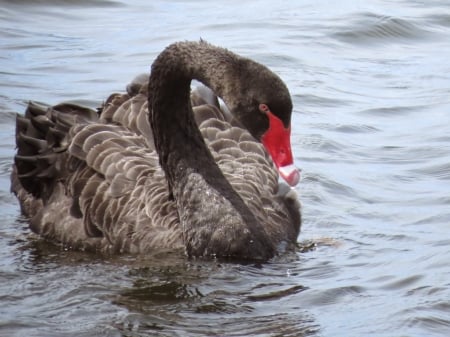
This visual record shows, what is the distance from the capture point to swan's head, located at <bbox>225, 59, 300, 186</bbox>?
6.40 meters

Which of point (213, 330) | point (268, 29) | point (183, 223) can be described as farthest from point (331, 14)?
point (213, 330)

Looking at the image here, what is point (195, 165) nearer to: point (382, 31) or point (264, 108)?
point (264, 108)

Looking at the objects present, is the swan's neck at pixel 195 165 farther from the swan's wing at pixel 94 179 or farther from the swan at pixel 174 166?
the swan's wing at pixel 94 179

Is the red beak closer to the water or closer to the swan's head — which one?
the swan's head

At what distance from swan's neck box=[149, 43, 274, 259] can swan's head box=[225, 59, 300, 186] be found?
0.46 ft

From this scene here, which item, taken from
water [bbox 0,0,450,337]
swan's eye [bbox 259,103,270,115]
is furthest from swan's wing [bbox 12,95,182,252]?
swan's eye [bbox 259,103,270,115]

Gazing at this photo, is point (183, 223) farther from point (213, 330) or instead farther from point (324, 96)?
point (324, 96)

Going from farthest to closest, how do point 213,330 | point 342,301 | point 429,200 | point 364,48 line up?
point 364,48 < point 429,200 < point 342,301 < point 213,330

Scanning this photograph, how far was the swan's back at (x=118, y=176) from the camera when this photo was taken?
7066mm

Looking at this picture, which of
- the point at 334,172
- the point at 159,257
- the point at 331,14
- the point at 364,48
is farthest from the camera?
the point at 331,14

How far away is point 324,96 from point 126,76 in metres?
1.78

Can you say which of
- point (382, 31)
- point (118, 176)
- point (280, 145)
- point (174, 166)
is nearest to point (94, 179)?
point (118, 176)

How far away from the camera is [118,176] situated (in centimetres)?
722

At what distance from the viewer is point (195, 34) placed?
1284cm
